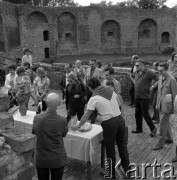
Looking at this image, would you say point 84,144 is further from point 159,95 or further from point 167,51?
point 167,51

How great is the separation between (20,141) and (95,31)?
28374 millimetres

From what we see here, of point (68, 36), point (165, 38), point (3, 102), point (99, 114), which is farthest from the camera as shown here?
point (165, 38)

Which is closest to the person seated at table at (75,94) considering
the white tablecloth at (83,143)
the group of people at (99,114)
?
the group of people at (99,114)

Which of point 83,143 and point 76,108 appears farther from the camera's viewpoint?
point 76,108

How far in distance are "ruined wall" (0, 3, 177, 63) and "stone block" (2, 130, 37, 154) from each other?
25124 mm

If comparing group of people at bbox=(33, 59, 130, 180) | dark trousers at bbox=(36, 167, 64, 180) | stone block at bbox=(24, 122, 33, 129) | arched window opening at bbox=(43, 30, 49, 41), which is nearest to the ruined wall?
arched window opening at bbox=(43, 30, 49, 41)

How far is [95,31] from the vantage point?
30656 mm

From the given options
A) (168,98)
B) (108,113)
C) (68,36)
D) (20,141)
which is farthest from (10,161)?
(68,36)

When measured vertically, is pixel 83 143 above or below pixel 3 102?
below

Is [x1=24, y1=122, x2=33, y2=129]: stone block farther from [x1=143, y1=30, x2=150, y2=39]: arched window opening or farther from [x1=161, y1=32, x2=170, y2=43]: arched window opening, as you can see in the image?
[x1=161, y1=32, x2=170, y2=43]: arched window opening

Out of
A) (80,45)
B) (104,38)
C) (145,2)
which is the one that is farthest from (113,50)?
(145,2)

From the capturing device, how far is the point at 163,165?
5.24m

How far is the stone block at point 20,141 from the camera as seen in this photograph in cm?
334

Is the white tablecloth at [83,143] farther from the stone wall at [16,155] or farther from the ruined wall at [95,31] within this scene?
the ruined wall at [95,31]
